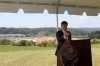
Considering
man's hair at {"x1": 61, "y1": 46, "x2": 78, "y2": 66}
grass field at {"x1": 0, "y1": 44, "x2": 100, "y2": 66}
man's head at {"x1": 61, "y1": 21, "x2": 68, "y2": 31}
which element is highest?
man's head at {"x1": 61, "y1": 21, "x2": 68, "y2": 31}

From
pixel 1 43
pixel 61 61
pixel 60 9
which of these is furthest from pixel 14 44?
pixel 61 61

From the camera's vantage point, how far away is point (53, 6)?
4.37 m

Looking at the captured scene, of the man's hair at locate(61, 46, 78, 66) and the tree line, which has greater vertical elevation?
the tree line

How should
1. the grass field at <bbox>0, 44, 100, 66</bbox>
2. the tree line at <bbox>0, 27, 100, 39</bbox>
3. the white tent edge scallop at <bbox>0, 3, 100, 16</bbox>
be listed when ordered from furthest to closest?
the grass field at <bbox>0, 44, 100, 66</bbox>
the tree line at <bbox>0, 27, 100, 39</bbox>
the white tent edge scallop at <bbox>0, 3, 100, 16</bbox>

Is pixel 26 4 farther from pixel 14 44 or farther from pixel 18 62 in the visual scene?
pixel 18 62

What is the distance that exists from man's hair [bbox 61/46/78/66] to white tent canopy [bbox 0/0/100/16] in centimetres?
195

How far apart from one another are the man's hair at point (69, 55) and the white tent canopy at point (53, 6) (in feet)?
6.41

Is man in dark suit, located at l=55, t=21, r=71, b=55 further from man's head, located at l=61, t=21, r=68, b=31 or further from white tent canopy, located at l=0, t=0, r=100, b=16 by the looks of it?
white tent canopy, located at l=0, t=0, r=100, b=16

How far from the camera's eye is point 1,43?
4961 millimetres

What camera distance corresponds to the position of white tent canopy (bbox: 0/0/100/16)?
3.96 m

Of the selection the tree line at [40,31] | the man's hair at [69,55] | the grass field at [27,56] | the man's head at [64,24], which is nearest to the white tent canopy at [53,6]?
the tree line at [40,31]

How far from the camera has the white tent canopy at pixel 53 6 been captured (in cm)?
396

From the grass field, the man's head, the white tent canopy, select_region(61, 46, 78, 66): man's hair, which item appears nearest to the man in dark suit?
the man's head

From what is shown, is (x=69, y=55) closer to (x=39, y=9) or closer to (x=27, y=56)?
(x=39, y=9)
